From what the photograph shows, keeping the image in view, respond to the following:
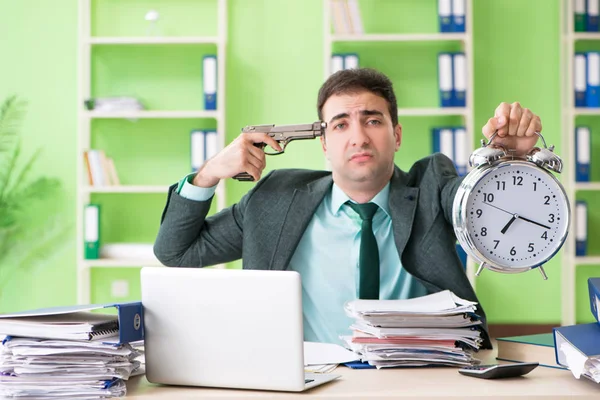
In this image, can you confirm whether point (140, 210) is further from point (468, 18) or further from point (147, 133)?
point (468, 18)

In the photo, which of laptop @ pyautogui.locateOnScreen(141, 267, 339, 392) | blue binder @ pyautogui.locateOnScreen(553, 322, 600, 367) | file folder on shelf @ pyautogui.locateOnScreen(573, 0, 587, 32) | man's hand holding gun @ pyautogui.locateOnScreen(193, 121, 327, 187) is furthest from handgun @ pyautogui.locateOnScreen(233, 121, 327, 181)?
file folder on shelf @ pyautogui.locateOnScreen(573, 0, 587, 32)

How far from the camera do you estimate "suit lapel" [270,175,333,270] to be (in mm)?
2014

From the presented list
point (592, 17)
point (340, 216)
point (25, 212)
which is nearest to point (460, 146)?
point (592, 17)

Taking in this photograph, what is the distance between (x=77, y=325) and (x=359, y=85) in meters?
1.17

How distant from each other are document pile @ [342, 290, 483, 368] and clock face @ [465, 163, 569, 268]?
5.5 inches

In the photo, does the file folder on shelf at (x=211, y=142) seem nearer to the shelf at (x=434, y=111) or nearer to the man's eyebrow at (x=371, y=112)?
the shelf at (x=434, y=111)

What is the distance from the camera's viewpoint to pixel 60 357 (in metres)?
1.26

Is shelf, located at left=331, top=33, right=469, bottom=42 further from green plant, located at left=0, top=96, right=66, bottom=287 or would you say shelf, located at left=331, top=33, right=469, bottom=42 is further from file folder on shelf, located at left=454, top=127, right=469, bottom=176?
green plant, located at left=0, top=96, right=66, bottom=287

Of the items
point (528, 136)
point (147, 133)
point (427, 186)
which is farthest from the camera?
point (147, 133)

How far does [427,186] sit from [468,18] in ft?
7.96

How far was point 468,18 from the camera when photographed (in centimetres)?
414

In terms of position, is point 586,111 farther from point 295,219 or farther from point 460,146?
point 295,219

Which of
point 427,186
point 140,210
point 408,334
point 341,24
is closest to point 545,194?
point 408,334

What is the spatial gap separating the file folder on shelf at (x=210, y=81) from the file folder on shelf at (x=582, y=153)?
84.4 inches
